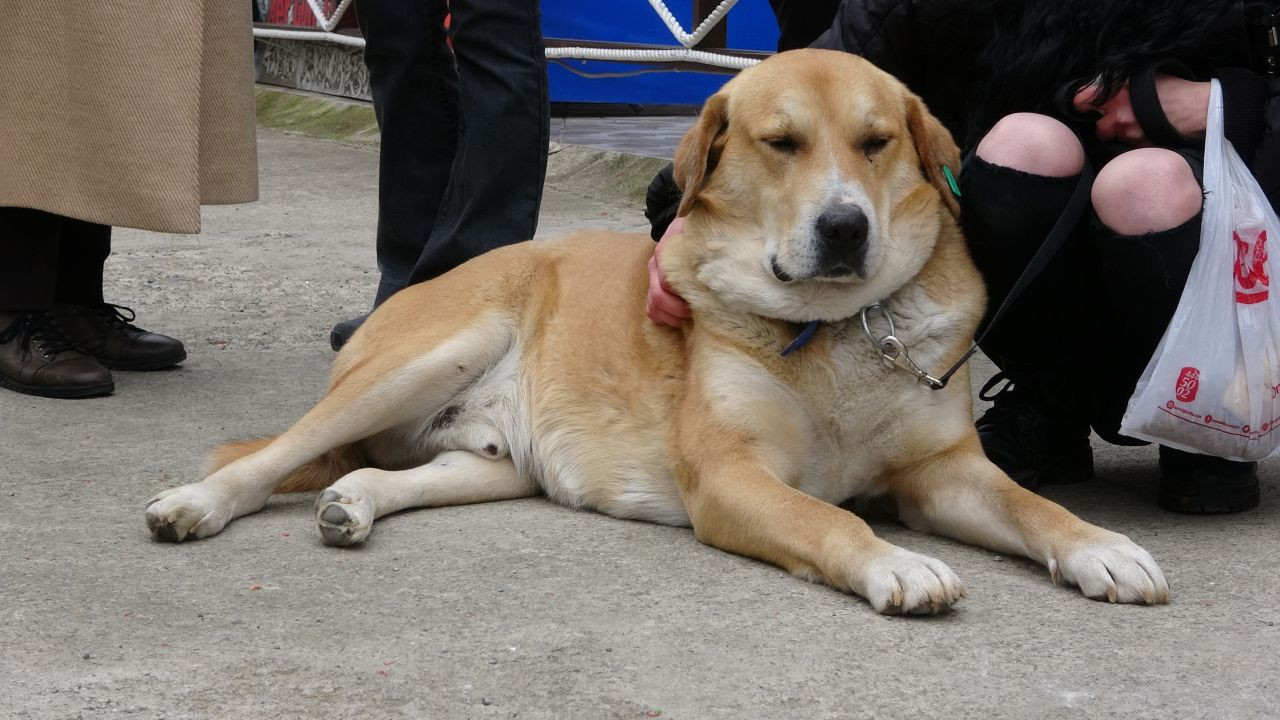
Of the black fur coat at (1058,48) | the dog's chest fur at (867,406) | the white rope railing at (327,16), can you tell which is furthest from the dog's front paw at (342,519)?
the white rope railing at (327,16)

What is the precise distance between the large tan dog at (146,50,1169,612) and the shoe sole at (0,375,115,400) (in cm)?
104

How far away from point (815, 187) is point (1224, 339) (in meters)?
0.83

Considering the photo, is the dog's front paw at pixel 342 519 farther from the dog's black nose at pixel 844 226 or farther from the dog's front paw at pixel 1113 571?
the dog's front paw at pixel 1113 571

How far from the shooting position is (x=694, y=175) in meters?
2.96

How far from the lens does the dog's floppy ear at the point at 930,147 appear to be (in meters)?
2.89

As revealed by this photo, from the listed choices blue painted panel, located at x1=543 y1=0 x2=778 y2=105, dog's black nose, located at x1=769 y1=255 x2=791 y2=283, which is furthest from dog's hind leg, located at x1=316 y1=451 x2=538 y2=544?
blue painted panel, located at x1=543 y1=0 x2=778 y2=105

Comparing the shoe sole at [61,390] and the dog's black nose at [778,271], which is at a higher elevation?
the dog's black nose at [778,271]

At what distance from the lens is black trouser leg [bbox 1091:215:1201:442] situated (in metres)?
2.66

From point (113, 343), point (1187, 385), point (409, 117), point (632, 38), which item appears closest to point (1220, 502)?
point (1187, 385)

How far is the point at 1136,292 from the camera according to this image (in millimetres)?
2742

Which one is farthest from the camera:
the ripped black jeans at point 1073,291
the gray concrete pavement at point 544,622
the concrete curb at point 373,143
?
the concrete curb at point 373,143

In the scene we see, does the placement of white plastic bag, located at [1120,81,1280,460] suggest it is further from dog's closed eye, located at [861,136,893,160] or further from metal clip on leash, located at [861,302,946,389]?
dog's closed eye, located at [861,136,893,160]

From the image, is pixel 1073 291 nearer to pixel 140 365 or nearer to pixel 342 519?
pixel 342 519

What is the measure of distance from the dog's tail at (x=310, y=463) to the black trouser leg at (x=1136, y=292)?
1.73 meters
